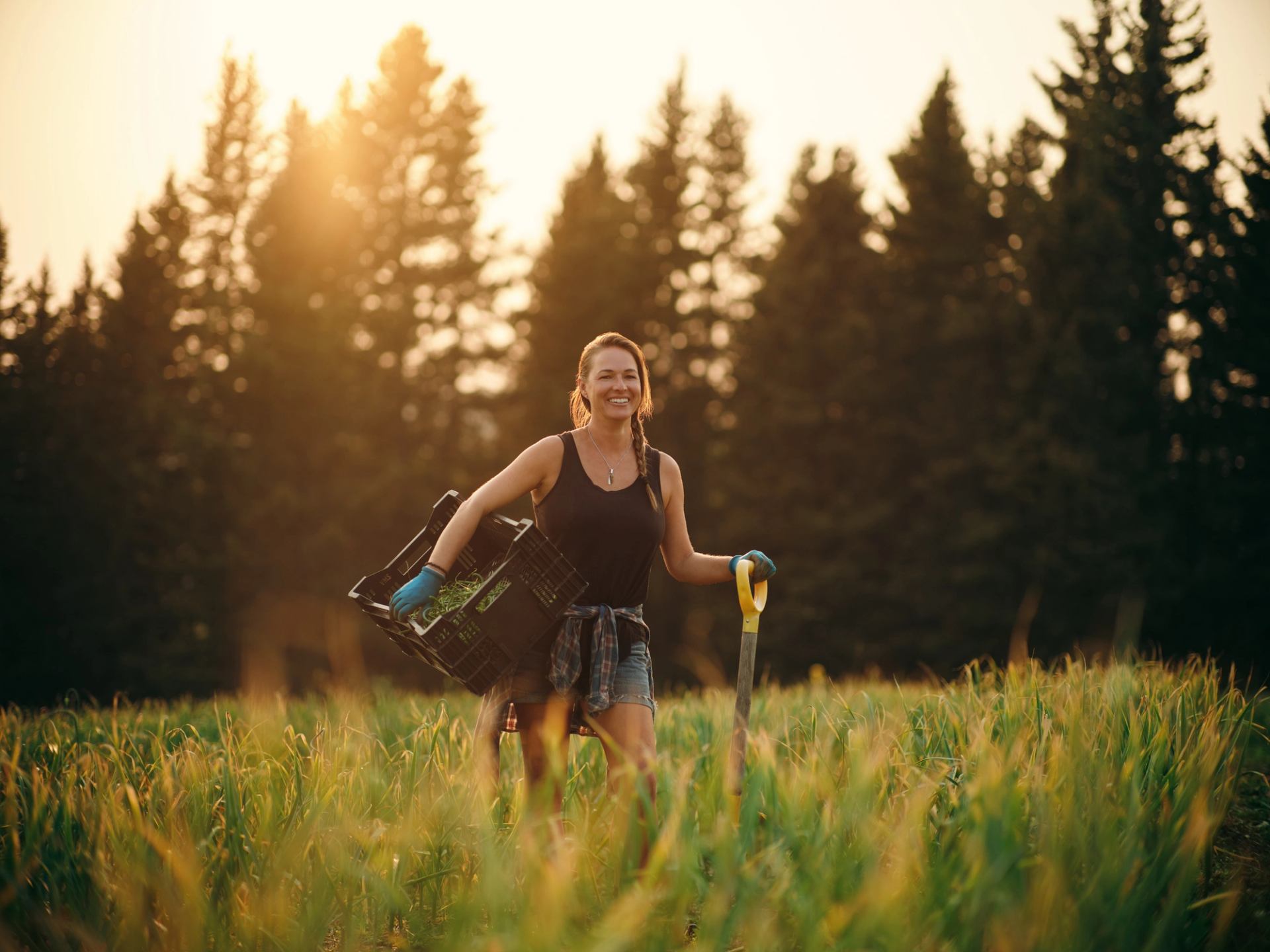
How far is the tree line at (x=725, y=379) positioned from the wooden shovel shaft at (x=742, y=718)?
51.7ft

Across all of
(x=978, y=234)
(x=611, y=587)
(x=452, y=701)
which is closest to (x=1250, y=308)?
(x=978, y=234)

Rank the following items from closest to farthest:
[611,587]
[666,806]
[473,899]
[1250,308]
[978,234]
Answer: [473,899]
[666,806]
[611,587]
[1250,308]
[978,234]

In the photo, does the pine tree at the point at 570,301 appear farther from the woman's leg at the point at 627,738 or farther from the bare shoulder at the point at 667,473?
the woman's leg at the point at 627,738

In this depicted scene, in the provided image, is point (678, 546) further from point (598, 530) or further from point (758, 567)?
point (598, 530)

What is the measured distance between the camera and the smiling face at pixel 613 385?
13.4 feet

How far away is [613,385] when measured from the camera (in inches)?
161

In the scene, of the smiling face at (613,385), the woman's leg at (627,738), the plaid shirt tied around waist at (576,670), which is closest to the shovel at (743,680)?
the woman's leg at (627,738)

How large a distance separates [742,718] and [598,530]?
3.02 feet

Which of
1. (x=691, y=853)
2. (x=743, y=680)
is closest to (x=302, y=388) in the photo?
(x=743, y=680)

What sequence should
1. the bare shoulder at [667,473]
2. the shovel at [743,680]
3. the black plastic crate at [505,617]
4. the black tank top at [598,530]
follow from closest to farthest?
the shovel at [743,680], the black plastic crate at [505,617], the black tank top at [598,530], the bare shoulder at [667,473]

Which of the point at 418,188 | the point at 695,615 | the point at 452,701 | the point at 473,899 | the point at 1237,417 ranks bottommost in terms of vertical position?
the point at 695,615

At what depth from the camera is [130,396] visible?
2327cm

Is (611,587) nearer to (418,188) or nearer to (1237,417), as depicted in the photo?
(1237,417)

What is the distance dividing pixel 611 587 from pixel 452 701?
5046 millimetres
